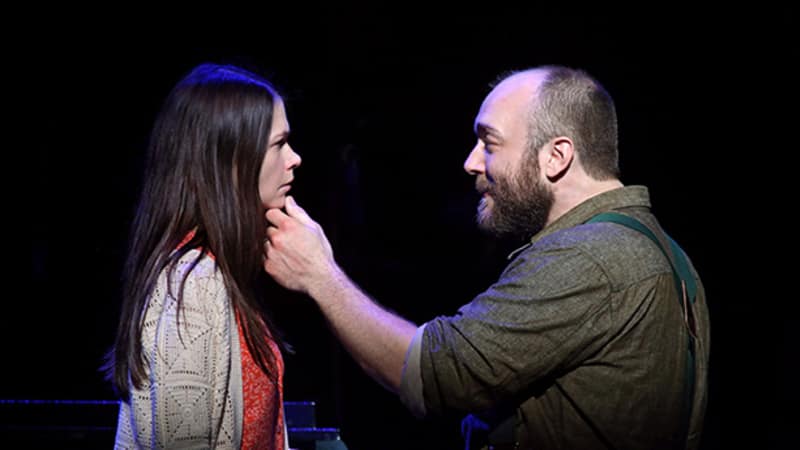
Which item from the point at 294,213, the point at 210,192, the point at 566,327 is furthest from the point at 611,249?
the point at 210,192

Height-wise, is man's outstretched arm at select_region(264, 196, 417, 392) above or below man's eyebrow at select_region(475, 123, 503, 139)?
below

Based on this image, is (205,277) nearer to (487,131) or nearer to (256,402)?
(256,402)

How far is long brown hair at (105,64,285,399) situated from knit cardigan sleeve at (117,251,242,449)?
58 mm

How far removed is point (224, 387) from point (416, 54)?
2.63 metres

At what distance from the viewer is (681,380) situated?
4.16ft

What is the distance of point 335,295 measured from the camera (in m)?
1.45

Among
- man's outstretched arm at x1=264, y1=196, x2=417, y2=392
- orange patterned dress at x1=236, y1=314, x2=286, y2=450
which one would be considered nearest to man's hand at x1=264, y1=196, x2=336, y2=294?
man's outstretched arm at x1=264, y1=196, x2=417, y2=392

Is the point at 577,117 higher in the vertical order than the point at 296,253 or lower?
higher

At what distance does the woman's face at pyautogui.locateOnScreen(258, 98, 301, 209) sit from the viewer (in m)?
1.40

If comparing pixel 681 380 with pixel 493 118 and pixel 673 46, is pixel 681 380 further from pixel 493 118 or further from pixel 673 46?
pixel 673 46

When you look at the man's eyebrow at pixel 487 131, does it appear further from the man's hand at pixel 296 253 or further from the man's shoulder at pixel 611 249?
the man's hand at pixel 296 253

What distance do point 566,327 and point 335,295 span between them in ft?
1.82

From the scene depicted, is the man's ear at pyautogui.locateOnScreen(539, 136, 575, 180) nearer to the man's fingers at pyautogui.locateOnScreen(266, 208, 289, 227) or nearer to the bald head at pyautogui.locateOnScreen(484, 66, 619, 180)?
the bald head at pyautogui.locateOnScreen(484, 66, 619, 180)

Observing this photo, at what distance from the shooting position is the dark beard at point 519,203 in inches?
59.2
